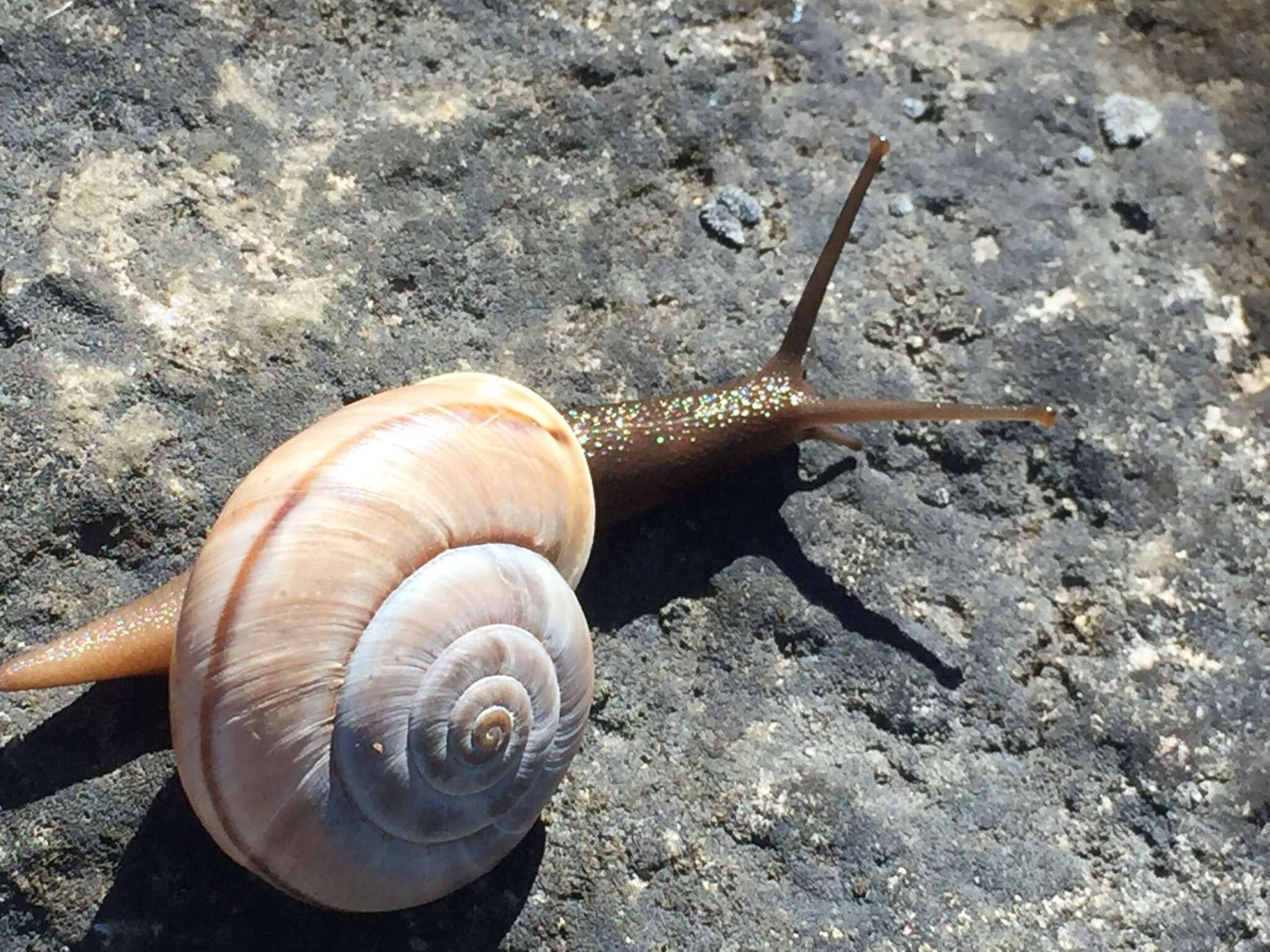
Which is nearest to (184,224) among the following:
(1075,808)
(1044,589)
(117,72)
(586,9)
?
(117,72)

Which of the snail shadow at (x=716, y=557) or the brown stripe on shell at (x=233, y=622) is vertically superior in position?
the brown stripe on shell at (x=233, y=622)

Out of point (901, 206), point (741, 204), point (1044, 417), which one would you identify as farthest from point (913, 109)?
point (1044, 417)

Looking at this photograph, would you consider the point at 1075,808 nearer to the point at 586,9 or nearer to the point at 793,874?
the point at 793,874

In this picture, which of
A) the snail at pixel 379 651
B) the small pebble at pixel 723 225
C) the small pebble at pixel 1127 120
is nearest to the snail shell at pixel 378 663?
the snail at pixel 379 651

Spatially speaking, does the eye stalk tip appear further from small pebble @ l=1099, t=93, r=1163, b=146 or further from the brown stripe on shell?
the brown stripe on shell

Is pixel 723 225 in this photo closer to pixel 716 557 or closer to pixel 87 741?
pixel 716 557

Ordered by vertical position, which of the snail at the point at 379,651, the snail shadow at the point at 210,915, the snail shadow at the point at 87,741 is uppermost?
the snail at the point at 379,651

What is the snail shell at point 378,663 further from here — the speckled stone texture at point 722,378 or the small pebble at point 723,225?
the small pebble at point 723,225
